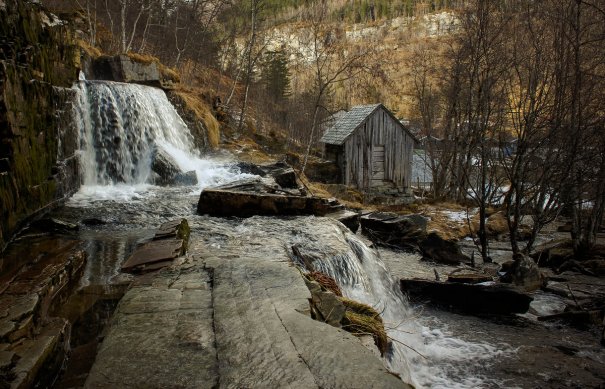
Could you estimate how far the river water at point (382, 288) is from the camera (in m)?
5.42

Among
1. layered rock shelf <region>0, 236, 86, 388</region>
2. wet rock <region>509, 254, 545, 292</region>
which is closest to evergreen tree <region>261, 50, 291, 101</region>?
wet rock <region>509, 254, 545, 292</region>

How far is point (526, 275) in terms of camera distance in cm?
900

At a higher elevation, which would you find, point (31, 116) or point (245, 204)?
point (31, 116)

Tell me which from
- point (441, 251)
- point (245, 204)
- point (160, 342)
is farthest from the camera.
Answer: point (441, 251)

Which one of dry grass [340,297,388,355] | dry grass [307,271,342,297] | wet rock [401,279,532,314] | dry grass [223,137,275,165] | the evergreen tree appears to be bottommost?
wet rock [401,279,532,314]

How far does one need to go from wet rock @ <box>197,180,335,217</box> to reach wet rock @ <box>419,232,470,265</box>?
376 cm

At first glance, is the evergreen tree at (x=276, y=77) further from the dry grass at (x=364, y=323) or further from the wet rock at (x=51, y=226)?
the dry grass at (x=364, y=323)

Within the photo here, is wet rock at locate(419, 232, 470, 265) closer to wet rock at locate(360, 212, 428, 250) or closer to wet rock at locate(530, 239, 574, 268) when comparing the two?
wet rock at locate(360, 212, 428, 250)

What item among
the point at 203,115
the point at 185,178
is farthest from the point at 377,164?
the point at 185,178

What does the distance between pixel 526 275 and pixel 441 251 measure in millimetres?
2388

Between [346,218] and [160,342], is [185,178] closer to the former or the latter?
[346,218]

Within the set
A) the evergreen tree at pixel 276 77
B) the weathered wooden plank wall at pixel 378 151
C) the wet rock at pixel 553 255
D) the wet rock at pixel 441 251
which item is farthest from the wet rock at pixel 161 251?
the evergreen tree at pixel 276 77

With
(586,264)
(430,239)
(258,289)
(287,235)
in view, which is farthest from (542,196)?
(258,289)

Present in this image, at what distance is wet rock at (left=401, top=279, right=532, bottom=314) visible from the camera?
302 inches
